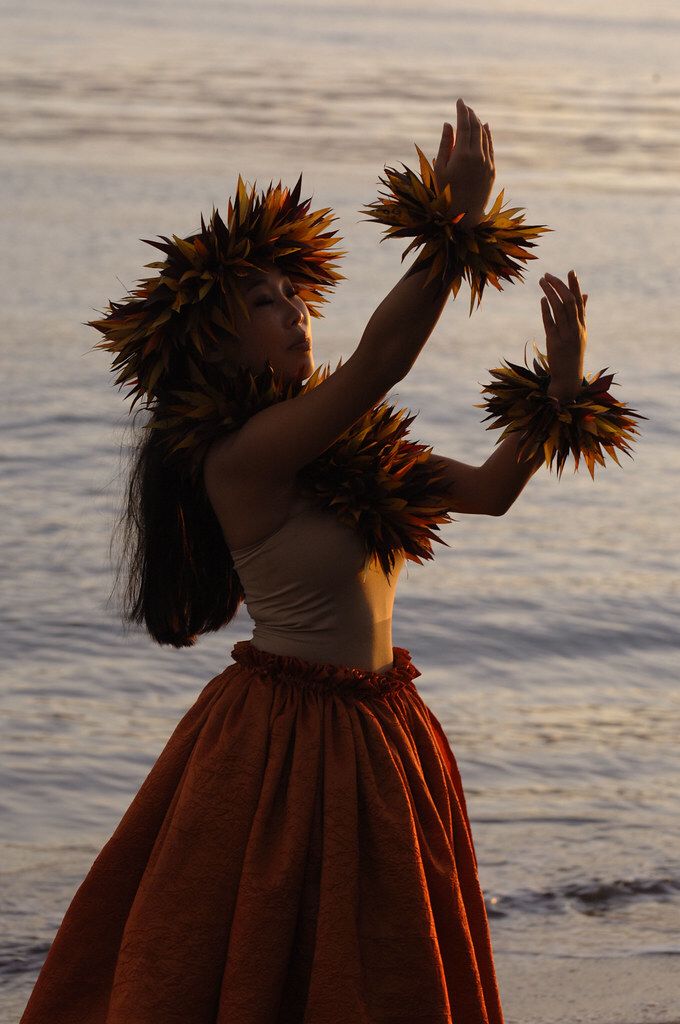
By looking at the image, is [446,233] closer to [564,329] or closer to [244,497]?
[564,329]

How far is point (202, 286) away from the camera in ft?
10.1

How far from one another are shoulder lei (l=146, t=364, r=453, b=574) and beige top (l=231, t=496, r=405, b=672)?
4cm

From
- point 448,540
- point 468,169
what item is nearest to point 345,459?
point 468,169

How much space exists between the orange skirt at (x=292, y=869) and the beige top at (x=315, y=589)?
0.14 ft

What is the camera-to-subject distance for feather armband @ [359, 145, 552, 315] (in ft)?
9.26

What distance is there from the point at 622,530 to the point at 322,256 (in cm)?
543

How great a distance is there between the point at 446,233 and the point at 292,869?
108 centimetres

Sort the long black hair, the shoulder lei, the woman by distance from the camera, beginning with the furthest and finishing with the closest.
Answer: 1. the long black hair
2. the shoulder lei
3. the woman

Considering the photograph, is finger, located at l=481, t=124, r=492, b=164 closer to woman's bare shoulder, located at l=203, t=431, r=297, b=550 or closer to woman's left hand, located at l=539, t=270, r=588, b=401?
woman's left hand, located at l=539, t=270, r=588, b=401

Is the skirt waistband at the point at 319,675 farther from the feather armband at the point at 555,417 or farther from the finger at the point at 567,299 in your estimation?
the finger at the point at 567,299

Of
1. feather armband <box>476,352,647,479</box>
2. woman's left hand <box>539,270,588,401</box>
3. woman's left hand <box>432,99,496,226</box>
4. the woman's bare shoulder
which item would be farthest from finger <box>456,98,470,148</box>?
the woman's bare shoulder

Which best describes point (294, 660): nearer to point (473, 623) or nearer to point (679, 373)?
point (473, 623)

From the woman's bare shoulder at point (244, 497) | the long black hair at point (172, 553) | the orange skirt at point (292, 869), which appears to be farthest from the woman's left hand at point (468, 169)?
the orange skirt at point (292, 869)

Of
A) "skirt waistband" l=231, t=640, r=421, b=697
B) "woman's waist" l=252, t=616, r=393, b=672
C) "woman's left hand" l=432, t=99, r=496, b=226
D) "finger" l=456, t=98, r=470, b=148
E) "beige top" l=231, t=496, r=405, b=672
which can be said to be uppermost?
"finger" l=456, t=98, r=470, b=148
